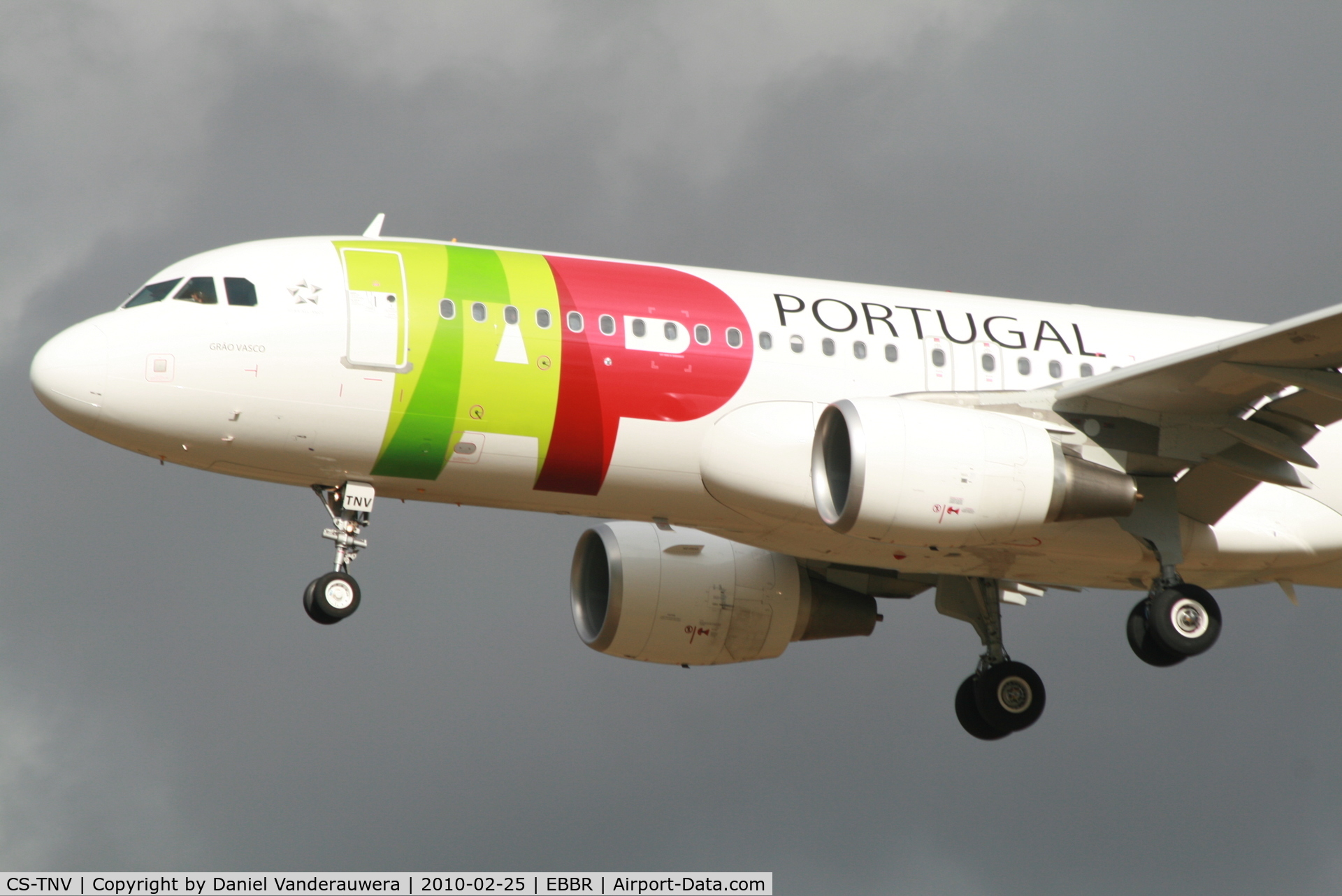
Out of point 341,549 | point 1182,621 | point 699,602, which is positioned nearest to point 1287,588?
point 1182,621

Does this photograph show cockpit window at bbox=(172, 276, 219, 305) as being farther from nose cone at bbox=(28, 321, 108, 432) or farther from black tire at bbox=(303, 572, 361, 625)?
black tire at bbox=(303, 572, 361, 625)

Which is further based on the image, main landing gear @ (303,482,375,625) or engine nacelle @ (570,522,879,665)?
engine nacelle @ (570,522,879,665)

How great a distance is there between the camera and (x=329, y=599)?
23406mm

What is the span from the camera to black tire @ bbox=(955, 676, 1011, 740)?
92.8 ft

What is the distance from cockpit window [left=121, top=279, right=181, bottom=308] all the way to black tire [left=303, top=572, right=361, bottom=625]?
3.87 metres

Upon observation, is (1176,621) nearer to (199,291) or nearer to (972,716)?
(972,716)

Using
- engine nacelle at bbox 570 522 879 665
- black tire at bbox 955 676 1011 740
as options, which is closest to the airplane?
engine nacelle at bbox 570 522 879 665

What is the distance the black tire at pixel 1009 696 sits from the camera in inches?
1105

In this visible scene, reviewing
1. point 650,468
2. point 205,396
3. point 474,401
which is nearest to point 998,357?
point 650,468

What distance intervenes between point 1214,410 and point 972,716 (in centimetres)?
663

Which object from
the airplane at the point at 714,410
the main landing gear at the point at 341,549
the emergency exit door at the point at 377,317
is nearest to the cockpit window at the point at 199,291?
the airplane at the point at 714,410

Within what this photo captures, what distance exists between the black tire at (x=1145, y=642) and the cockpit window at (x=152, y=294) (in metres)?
12.5

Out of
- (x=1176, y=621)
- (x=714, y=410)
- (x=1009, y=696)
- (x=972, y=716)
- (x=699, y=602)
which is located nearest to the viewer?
(x=714, y=410)

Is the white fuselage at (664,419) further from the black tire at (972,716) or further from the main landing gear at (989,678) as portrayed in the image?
the black tire at (972,716)
